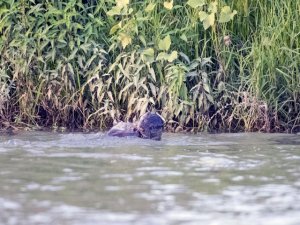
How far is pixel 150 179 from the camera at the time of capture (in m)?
5.62

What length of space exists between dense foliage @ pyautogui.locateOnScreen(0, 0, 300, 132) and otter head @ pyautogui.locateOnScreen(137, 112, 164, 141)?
0.52 m

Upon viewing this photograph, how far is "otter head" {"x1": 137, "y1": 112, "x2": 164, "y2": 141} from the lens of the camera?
743 cm

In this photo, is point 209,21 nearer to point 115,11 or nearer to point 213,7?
point 213,7

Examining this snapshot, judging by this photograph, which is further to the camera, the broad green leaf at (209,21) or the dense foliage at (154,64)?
the broad green leaf at (209,21)

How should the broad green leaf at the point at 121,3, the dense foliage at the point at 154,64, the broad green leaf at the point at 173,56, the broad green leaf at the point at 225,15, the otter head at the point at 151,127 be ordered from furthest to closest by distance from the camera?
the broad green leaf at the point at 121,3, the broad green leaf at the point at 225,15, the broad green leaf at the point at 173,56, the dense foliage at the point at 154,64, the otter head at the point at 151,127

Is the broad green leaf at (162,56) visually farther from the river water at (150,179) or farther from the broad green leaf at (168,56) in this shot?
the river water at (150,179)

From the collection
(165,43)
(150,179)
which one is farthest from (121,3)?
(150,179)

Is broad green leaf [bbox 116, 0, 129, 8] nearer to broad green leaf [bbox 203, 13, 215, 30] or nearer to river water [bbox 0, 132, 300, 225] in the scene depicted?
broad green leaf [bbox 203, 13, 215, 30]

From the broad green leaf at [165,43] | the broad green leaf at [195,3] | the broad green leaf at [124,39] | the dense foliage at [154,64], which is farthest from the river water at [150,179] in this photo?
the broad green leaf at [195,3]

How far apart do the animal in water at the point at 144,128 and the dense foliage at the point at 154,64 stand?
0.47m

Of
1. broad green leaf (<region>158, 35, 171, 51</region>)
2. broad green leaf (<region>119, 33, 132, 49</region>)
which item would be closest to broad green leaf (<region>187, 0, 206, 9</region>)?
broad green leaf (<region>158, 35, 171, 51</region>)

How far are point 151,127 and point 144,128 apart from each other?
7 centimetres

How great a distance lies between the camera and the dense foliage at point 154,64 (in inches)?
319

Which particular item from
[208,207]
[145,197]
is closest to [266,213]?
[208,207]
